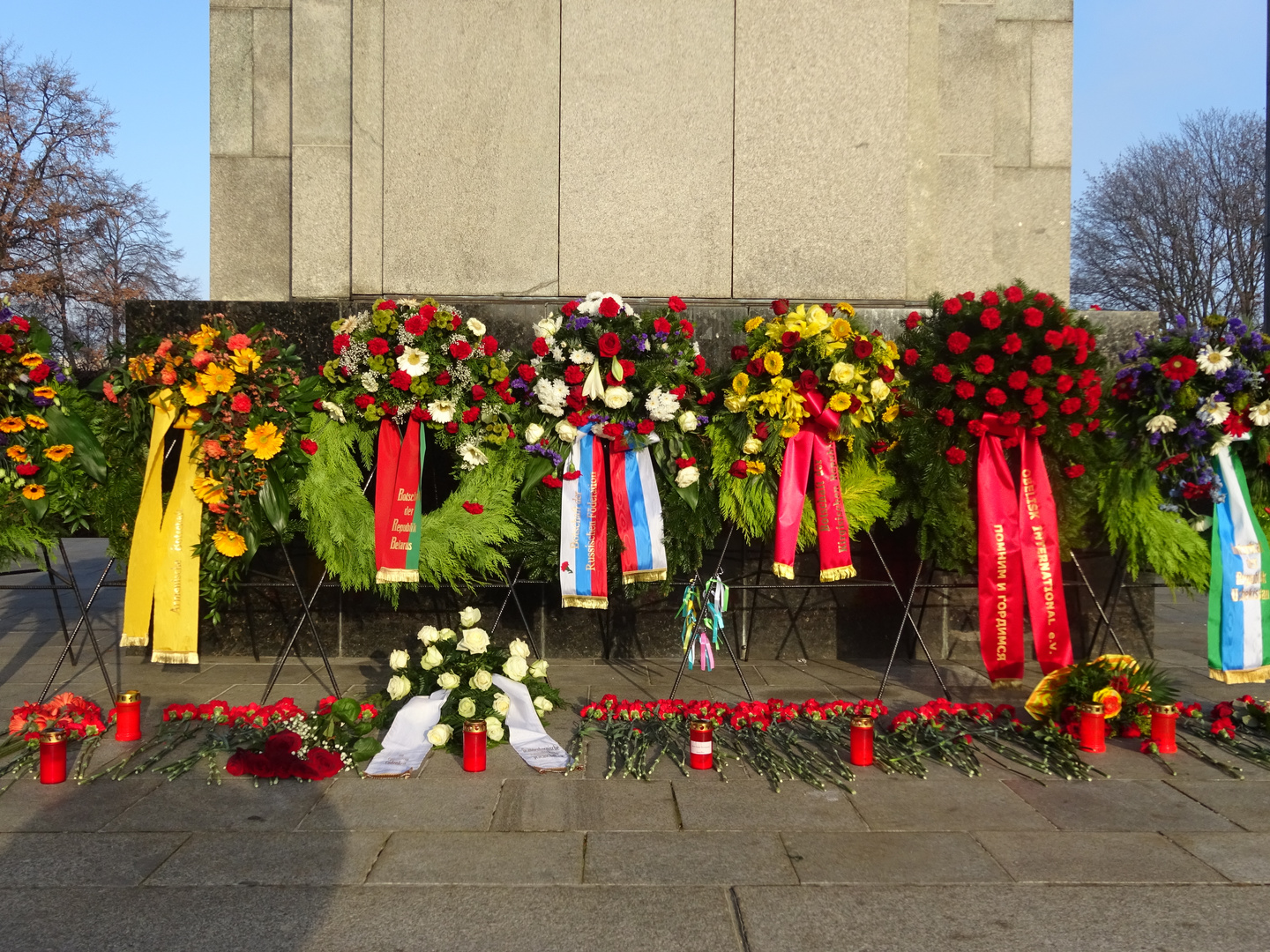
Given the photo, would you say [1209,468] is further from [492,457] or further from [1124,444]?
[492,457]

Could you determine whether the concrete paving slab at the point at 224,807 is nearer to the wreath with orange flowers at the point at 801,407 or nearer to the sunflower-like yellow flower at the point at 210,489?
the sunflower-like yellow flower at the point at 210,489

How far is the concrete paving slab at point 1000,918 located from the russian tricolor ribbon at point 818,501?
2.54 m

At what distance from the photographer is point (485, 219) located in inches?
307

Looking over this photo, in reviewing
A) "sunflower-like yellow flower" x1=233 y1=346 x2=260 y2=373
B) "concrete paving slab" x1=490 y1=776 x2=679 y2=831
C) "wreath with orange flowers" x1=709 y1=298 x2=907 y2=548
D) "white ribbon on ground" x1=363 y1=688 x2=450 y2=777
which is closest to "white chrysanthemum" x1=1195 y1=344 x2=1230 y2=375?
"wreath with orange flowers" x1=709 y1=298 x2=907 y2=548

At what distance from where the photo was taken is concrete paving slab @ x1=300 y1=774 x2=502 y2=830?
4.18 meters

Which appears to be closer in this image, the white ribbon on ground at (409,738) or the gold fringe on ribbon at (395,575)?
the white ribbon on ground at (409,738)

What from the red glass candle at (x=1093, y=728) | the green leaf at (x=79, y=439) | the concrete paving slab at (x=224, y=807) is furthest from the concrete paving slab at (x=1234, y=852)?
the green leaf at (x=79, y=439)

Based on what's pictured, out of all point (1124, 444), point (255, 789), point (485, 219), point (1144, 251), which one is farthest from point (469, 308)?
point (1144, 251)

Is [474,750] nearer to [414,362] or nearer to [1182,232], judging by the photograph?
[414,362]

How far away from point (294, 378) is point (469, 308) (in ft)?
5.23

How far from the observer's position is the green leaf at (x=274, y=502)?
5.82 m

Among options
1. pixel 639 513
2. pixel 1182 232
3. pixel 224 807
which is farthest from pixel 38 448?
pixel 1182 232

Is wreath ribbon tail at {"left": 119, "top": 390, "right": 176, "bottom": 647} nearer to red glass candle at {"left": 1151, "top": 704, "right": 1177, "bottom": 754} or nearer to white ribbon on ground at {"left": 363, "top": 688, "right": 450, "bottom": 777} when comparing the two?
white ribbon on ground at {"left": 363, "top": 688, "right": 450, "bottom": 777}

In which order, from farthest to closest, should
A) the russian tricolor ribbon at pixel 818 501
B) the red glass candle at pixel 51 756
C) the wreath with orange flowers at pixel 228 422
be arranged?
the russian tricolor ribbon at pixel 818 501 < the wreath with orange flowers at pixel 228 422 < the red glass candle at pixel 51 756
